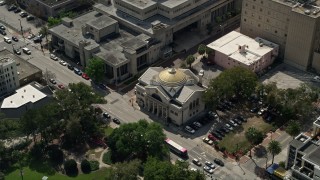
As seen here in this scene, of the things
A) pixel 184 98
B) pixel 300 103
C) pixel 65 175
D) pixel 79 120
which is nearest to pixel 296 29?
pixel 300 103

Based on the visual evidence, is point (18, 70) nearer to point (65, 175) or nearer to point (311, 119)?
point (65, 175)

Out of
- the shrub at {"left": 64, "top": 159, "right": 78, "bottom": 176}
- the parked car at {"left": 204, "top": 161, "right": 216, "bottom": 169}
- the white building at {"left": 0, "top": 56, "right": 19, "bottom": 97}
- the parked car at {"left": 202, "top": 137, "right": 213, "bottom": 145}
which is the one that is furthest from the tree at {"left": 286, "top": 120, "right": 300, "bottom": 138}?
the white building at {"left": 0, "top": 56, "right": 19, "bottom": 97}

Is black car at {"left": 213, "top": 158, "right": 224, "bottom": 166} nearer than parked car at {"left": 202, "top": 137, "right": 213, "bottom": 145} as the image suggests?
Yes

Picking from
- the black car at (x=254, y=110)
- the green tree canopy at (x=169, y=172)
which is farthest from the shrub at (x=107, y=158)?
the black car at (x=254, y=110)

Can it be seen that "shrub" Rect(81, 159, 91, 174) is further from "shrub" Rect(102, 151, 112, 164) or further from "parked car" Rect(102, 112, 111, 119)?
"parked car" Rect(102, 112, 111, 119)

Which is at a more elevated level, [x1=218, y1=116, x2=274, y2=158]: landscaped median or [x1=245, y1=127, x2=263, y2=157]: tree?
[x1=245, y1=127, x2=263, y2=157]: tree

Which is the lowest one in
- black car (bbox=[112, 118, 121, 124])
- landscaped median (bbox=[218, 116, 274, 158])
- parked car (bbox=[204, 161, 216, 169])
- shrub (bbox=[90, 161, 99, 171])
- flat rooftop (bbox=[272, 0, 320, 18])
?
shrub (bbox=[90, 161, 99, 171])
